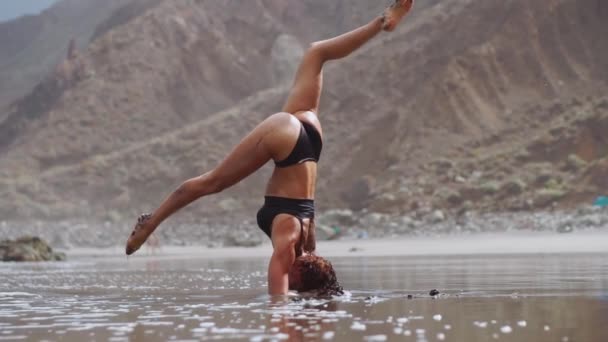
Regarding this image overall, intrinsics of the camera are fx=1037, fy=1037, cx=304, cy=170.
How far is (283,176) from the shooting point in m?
7.05

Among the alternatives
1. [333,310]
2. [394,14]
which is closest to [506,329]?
[333,310]

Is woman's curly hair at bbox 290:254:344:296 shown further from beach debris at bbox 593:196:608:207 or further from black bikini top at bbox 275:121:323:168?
beach debris at bbox 593:196:608:207

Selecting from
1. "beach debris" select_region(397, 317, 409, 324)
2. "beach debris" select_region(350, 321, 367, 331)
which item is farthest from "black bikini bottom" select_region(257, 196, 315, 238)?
"beach debris" select_region(350, 321, 367, 331)

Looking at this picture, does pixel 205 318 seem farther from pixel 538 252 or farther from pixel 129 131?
pixel 129 131

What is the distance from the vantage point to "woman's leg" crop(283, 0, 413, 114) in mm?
7121

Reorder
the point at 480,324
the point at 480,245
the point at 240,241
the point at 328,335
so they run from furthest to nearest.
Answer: the point at 240,241 < the point at 480,245 < the point at 480,324 < the point at 328,335

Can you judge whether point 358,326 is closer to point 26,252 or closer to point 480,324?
point 480,324

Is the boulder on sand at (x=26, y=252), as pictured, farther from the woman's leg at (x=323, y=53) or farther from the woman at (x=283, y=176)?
the woman's leg at (x=323, y=53)

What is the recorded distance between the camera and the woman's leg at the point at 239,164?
6816mm

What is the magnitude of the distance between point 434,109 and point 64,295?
31.9 meters

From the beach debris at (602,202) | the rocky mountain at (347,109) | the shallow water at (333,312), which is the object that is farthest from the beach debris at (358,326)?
the rocky mountain at (347,109)

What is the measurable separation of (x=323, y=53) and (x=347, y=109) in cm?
3695

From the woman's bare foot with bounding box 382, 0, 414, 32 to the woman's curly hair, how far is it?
1675 millimetres

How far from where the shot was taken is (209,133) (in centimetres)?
4766
